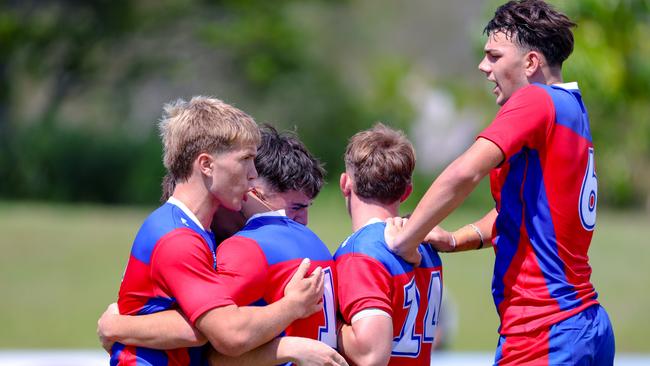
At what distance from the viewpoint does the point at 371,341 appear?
3316 millimetres

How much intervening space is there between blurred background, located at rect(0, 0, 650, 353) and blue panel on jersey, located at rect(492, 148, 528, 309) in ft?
31.3

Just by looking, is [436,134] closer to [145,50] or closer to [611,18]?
[145,50]

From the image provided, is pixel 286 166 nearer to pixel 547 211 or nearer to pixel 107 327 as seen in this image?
pixel 107 327

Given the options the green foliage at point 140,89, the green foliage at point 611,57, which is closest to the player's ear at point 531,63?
the green foliage at point 611,57

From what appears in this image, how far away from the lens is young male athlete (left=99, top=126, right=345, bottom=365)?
317 cm

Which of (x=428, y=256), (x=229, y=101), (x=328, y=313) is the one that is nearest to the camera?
(x=328, y=313)

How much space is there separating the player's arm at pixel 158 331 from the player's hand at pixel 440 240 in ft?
3.55

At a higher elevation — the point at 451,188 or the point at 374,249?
the point at 451,188

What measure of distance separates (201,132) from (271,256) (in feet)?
1.62

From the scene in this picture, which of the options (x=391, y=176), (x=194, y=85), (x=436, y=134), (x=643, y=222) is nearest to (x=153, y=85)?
(x=194, y=85)

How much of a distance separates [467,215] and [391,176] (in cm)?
1995

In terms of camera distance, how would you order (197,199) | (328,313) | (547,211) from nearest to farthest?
(197,199) → (328,313) → (547,211)

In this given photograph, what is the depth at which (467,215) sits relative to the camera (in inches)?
915

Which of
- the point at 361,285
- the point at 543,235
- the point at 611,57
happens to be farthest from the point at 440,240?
the point at 611,57
